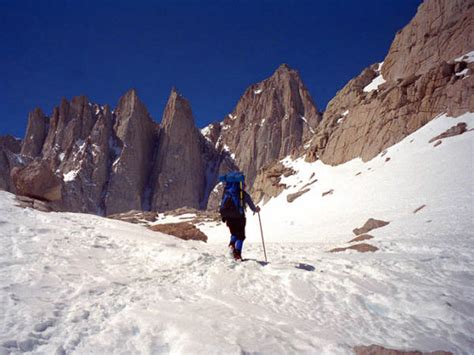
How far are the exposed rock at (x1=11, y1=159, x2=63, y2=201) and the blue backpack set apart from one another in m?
13.2

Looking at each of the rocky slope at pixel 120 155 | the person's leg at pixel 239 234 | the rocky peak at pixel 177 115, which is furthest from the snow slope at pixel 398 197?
the rocky peak at pixel 177 115

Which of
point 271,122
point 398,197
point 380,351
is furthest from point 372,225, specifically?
point 271,122

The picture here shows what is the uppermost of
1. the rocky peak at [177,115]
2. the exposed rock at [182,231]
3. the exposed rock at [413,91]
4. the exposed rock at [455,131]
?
the rocky peak at [177,115]

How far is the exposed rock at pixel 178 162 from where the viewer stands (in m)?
110

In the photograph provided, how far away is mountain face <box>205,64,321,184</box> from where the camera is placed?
121 m

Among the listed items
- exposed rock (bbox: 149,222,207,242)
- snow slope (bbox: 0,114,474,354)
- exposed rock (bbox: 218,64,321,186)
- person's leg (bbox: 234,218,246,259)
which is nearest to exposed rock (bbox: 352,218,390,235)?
snow slope (bbox: 0,114,474,354)

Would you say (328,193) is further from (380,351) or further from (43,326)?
(43,326)

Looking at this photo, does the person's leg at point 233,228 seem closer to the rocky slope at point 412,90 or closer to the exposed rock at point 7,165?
the rocky slope at point 412,90

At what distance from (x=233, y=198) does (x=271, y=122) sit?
12075cm

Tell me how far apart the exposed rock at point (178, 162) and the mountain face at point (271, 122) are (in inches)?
787

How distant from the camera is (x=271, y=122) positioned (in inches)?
4943

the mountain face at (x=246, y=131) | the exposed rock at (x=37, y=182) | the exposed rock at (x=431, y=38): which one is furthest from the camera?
the exposed rock at (x=431, y=38)

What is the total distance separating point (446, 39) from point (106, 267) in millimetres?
53169

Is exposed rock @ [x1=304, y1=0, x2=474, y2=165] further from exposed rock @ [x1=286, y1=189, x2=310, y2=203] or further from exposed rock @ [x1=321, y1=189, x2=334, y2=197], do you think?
exposed rock @ [x1=321, y1=189, x2=334, y2=197]
